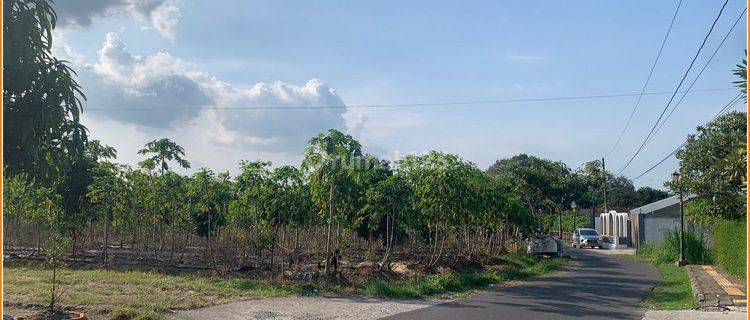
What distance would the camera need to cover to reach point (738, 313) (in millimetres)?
13969

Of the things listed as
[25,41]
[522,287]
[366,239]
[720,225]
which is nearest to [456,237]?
[366,239]

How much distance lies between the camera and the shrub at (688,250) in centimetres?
3084

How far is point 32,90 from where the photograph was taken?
26.3ft

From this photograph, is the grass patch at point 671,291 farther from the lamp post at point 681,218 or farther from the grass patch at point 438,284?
the grass patch at point 438,284

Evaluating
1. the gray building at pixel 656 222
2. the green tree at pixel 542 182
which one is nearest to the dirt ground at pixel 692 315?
the green tree at pixel 542 182

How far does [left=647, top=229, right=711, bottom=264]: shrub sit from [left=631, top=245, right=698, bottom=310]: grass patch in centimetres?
64

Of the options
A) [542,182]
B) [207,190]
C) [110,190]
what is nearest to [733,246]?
[207,190]

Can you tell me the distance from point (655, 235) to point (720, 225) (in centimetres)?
2257

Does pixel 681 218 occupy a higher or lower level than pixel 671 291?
higher

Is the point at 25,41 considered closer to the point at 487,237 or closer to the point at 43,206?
the point at 43,206

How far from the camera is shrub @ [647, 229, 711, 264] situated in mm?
30844

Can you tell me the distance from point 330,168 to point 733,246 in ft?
37.9

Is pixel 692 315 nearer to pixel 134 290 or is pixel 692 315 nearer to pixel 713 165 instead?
pixel 713 165

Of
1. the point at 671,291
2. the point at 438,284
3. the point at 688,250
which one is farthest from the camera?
the point at 688,250
